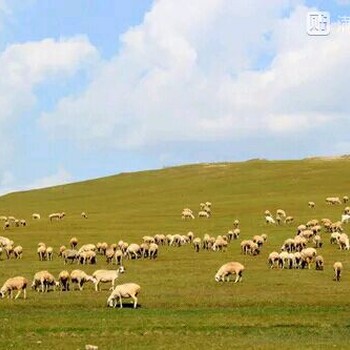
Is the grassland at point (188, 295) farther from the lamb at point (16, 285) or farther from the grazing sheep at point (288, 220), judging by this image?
the lamb at point (16, 285)

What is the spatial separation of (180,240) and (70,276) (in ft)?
73.3

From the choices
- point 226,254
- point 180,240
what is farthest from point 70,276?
point 180,240

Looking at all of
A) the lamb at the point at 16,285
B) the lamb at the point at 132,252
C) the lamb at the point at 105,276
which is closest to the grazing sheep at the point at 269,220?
the lamb at the point at 132,252

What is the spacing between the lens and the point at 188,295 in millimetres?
35062

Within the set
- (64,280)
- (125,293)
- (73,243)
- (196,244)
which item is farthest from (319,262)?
(73,243)

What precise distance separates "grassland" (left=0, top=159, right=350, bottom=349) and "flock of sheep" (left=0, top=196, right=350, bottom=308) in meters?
0.71

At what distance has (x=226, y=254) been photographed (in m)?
53.2

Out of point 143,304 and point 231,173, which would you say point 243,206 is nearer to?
point 231,173

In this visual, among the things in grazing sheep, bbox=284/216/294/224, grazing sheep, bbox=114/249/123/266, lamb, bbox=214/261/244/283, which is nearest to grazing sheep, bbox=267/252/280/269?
lamb, bbox=214/261/244/283

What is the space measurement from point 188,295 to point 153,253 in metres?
17.5

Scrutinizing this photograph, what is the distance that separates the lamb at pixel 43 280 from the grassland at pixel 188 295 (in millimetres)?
619

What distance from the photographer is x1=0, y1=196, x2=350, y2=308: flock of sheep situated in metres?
37.1

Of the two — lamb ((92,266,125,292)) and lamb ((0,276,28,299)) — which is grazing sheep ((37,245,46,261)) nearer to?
lamb ((92,266,125,292))

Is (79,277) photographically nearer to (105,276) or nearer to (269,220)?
(105,276)
